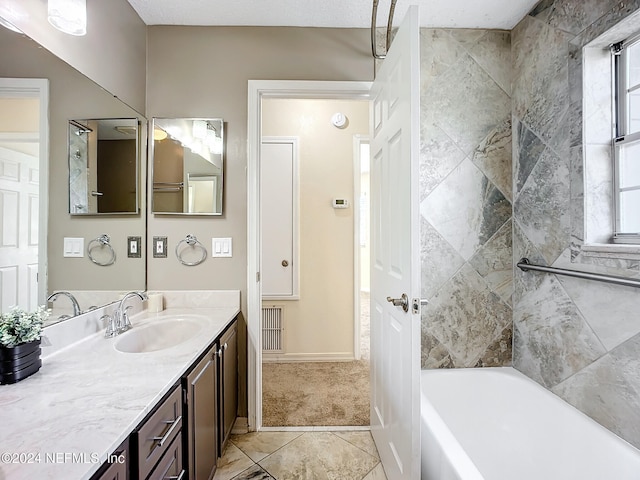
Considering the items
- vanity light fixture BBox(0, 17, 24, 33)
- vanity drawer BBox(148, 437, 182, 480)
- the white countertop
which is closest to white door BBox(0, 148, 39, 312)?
the white countertop

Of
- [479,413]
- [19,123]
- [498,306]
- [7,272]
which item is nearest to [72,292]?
[7,272]

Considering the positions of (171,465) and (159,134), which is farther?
(159,134)

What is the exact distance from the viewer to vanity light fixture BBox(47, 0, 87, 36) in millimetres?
1280

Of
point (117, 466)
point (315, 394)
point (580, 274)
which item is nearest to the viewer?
point (117, 466)

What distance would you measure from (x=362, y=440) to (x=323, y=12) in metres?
2.56

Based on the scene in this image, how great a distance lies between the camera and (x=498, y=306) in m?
1.94

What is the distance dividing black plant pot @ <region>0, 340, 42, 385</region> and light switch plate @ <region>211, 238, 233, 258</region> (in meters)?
1.02

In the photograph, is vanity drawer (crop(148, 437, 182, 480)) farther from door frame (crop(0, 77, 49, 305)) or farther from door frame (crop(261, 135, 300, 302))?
door frame (crop(261, 135, 300, 302))

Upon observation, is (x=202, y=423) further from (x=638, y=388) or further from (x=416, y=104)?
(x=638, y=388)

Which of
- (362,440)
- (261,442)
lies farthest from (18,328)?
(362,440)

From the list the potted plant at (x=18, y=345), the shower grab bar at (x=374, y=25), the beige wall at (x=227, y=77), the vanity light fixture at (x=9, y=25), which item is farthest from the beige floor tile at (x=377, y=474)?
the vanity light fixture at (x=9, y=25)

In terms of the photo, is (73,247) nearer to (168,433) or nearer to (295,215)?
(168,433)

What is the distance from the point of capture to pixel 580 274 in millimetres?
1410

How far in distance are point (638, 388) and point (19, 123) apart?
246cm
